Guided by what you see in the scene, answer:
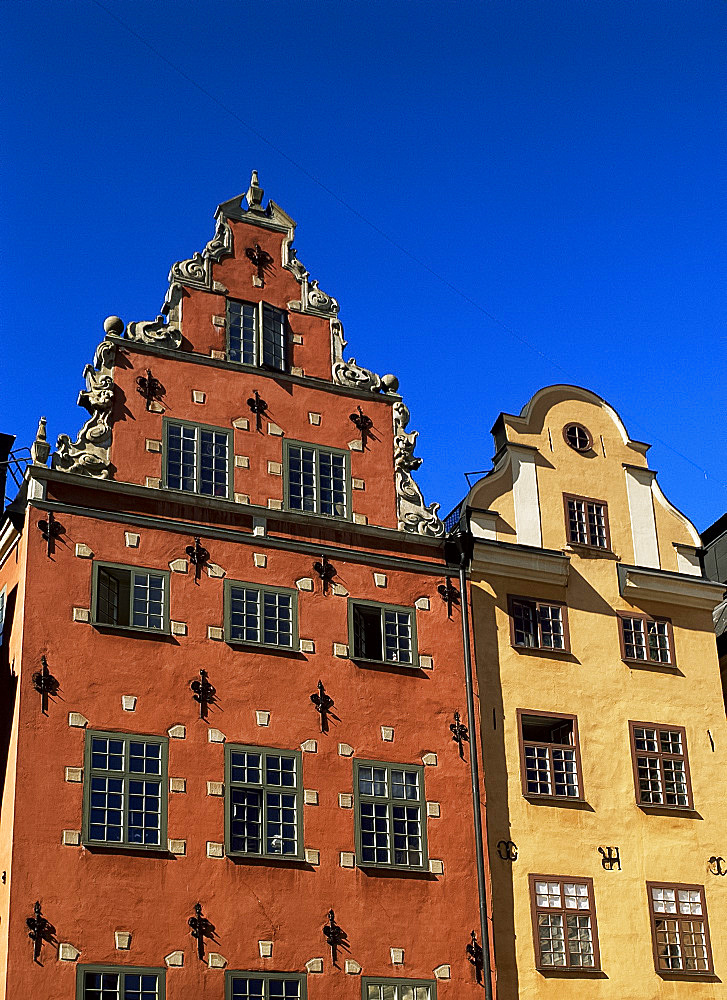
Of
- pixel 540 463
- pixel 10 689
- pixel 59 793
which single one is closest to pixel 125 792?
pixel 59 793

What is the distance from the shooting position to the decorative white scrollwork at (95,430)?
26.2 m

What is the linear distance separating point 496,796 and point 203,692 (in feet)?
21.2

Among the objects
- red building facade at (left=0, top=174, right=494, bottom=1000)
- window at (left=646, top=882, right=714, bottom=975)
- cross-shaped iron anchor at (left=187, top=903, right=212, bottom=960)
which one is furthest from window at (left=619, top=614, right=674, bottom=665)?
cross-shaped iron anchor at (left=187, top=903, right=212, bottom=960)

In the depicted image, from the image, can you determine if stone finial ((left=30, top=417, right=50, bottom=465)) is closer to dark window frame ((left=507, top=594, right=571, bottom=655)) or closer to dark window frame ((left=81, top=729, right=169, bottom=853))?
dark window frame ((left=81, top=729, right=169, bottom=853))

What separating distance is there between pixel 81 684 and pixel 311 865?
5.31m

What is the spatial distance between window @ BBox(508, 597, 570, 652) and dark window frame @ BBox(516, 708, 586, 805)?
144 centimetres

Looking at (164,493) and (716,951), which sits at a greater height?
(164,493)

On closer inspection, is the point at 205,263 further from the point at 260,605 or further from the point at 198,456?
the point at 260,605

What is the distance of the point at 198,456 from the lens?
2742 centimetres

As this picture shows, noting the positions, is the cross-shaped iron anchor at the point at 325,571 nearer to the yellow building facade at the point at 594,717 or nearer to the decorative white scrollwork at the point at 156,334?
the yellow building facade at the point at 594,717

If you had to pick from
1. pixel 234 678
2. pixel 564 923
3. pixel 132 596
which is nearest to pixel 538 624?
pixel 564 923

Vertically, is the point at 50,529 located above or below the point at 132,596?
above

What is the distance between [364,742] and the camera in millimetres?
26422

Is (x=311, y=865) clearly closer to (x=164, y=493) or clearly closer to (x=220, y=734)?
(x=220, y=734)
